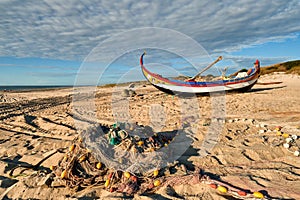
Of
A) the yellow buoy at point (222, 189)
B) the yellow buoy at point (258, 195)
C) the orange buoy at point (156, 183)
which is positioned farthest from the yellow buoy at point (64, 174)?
the yellow buoy at point (258, 195)

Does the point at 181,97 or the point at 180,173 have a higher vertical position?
the point at 181,97

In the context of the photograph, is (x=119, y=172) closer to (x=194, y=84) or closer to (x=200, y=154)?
(x=200, y=154)

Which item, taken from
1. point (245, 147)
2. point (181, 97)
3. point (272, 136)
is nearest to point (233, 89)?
Answer: point (181, 97)

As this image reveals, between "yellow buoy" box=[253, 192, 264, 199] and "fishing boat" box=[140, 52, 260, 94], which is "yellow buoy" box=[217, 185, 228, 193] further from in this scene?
"fishing boat" box=[140, 52, 260, 94]

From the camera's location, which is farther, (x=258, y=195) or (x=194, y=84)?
(x=194, y=84)

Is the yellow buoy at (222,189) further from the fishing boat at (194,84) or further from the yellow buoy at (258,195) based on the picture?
the fishing boat at (194,84)

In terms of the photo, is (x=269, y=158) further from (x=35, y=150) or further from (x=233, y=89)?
(x=233, y=89)

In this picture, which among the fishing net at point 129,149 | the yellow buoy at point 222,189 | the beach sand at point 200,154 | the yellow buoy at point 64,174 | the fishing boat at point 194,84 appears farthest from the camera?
the fishing boat at point 194,84

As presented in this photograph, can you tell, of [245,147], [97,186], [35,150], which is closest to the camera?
[97,186]

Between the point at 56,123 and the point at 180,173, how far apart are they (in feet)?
21.5

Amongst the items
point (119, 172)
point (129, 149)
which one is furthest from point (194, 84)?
point (119, 172)

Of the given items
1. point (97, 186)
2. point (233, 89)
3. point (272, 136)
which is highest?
point (233, 89)

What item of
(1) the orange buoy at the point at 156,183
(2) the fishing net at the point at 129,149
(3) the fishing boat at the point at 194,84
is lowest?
(1) the orange buoy at the point at 156,183

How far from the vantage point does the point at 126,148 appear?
14.3 ft
